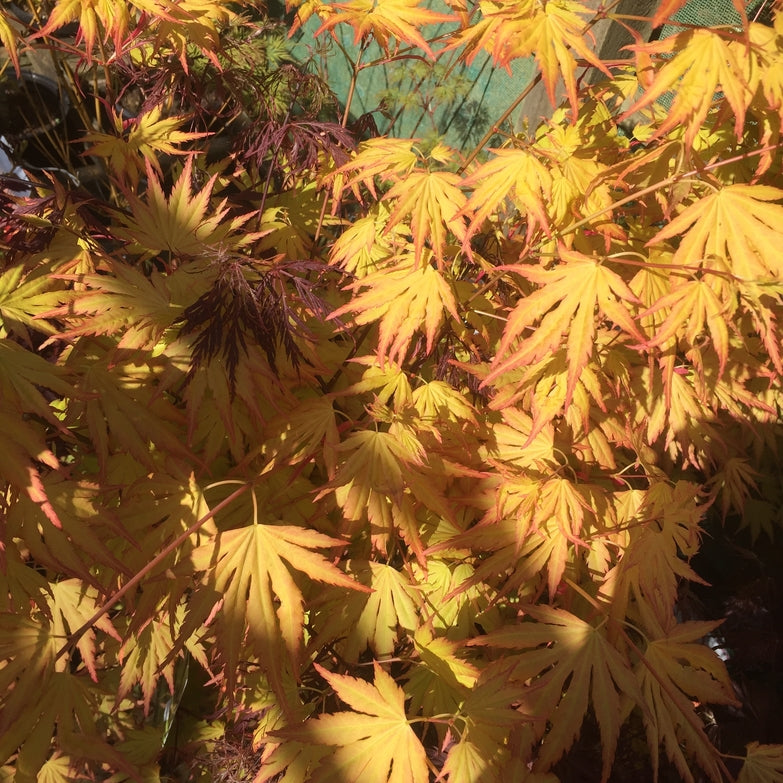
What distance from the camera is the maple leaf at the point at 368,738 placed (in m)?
0.84

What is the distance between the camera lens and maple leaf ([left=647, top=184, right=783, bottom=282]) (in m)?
0.87

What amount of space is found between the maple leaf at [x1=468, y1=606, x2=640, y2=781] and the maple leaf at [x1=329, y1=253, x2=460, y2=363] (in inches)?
18.3

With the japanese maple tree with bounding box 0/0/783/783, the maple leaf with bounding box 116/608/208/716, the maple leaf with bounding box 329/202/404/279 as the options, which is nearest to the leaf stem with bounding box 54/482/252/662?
the japanese maple tree with bounding box 0/0/783/783

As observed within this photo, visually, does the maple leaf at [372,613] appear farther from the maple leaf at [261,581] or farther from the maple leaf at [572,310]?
the maple leaf at [572,310]

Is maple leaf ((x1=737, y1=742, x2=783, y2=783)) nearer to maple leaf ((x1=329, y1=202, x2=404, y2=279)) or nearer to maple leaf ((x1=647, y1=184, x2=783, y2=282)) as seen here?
maple leaf ((x1=647, y1=184, x2=783, y2=282))

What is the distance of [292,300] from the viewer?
1.10 metres

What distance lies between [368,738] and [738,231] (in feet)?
2.91

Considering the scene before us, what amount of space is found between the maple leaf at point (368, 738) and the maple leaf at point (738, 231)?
0.75m

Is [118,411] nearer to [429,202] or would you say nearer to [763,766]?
[429,202]

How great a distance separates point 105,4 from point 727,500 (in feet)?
5.68

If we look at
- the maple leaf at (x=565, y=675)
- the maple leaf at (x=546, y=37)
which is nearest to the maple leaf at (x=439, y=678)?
the maple leaf at (x=565, y=675)

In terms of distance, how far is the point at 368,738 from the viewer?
2.88 feet

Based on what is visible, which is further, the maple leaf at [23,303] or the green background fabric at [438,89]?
the green background fabric at [438,89]

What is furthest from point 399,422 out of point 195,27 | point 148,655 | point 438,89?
point 438,89
